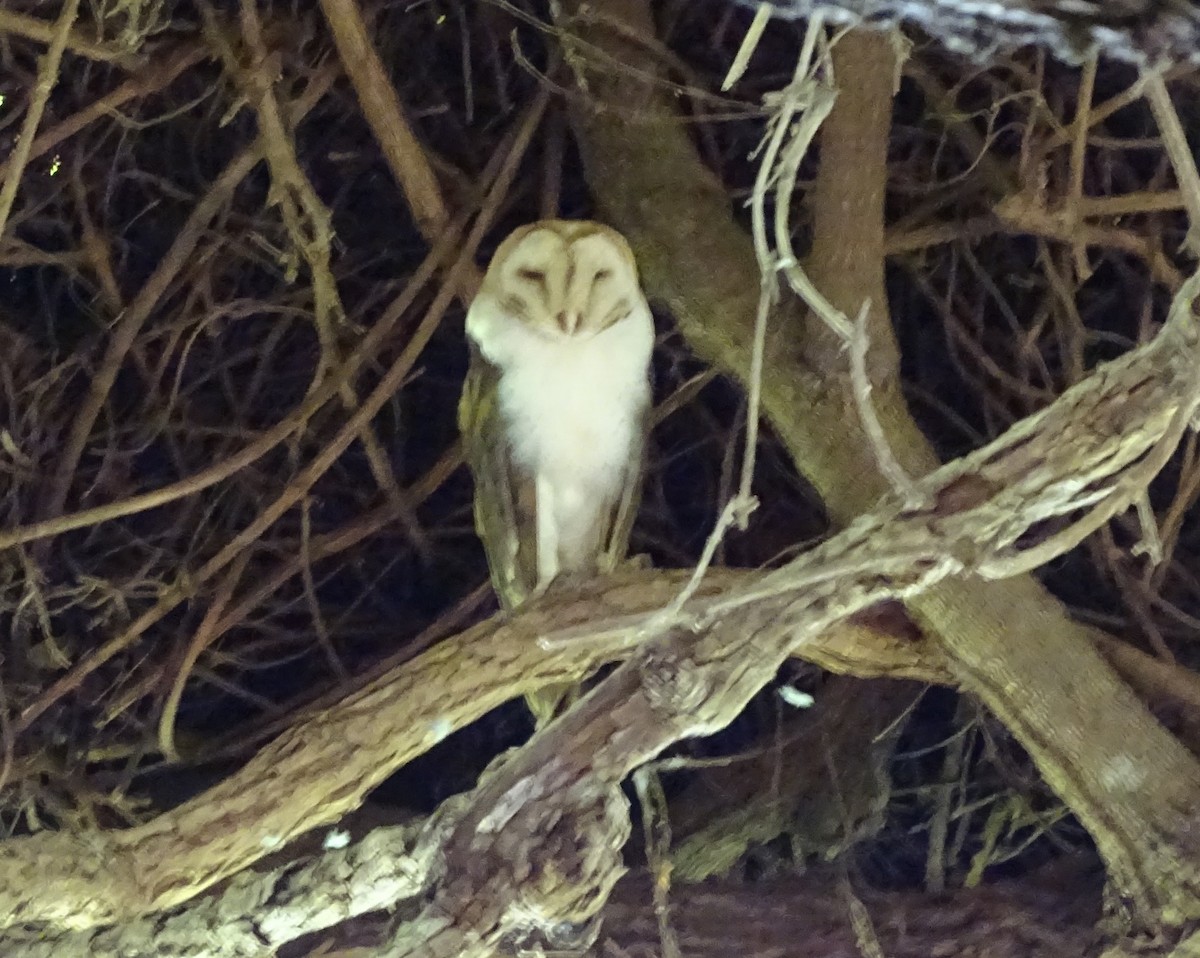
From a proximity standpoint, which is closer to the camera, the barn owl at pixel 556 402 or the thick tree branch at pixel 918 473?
the thick tree branch at pixel 918 473

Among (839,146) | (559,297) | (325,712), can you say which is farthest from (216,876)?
(839,146)

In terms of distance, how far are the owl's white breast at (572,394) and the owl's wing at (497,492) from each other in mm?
18

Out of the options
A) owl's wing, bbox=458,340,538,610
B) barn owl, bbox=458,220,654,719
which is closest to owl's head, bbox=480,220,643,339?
barn owl, bbox=458,220,654,719

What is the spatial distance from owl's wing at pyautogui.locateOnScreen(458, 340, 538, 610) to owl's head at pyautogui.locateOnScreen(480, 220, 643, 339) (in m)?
0.11

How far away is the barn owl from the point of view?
1.26 metres

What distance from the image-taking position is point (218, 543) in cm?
160

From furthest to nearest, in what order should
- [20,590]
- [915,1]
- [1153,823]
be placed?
[20,590], [1153,823], [915,1]

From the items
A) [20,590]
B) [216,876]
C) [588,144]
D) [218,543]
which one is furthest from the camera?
[218,543]

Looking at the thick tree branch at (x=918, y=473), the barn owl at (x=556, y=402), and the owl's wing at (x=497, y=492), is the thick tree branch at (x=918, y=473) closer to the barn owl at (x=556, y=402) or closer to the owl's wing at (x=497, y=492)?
the barn owl at (x=556, y=402)

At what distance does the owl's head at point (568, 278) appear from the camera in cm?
124

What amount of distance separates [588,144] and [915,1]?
754 millimetres

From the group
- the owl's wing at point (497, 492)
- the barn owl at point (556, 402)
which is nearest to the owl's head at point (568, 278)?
the barn owl at point (556, 402)

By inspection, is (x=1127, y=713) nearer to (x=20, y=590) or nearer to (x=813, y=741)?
(x=813, y=741)

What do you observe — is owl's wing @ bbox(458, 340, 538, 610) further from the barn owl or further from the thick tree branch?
the thick tree branch
